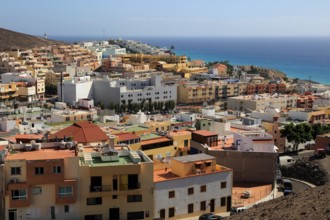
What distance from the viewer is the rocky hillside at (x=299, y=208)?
9.40 meters

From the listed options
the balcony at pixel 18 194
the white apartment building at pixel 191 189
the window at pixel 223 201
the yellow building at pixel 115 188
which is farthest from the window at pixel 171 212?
the balcony at pixel 18 194

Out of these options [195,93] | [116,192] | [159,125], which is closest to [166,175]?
[116,192]

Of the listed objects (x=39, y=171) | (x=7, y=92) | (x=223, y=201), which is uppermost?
(x=39, y=171)

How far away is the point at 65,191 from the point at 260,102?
32.8m

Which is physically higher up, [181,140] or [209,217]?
[181,140]

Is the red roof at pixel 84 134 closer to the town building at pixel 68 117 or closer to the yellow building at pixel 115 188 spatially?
the yellow building at pixel 115 188

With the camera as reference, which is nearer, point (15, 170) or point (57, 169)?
point (15, 170)

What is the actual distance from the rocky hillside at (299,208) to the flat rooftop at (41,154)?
17.0 feet

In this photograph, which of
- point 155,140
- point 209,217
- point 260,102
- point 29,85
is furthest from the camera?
point 29,85

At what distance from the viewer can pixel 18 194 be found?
13.1 metres

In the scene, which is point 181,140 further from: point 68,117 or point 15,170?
point 15,170

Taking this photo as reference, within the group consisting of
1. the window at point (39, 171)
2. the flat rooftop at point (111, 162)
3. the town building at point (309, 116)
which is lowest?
the town building at point (309, 116)

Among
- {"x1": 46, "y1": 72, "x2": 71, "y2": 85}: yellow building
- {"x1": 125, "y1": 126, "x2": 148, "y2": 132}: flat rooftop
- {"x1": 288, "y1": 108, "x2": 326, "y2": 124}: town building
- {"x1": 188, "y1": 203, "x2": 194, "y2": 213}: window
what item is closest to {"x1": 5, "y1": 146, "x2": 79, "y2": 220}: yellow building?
{"x1": 188, "y1": 203, "x2": 194, "y2": 213}: window

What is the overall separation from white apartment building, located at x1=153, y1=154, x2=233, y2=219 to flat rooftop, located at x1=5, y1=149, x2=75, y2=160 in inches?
102
